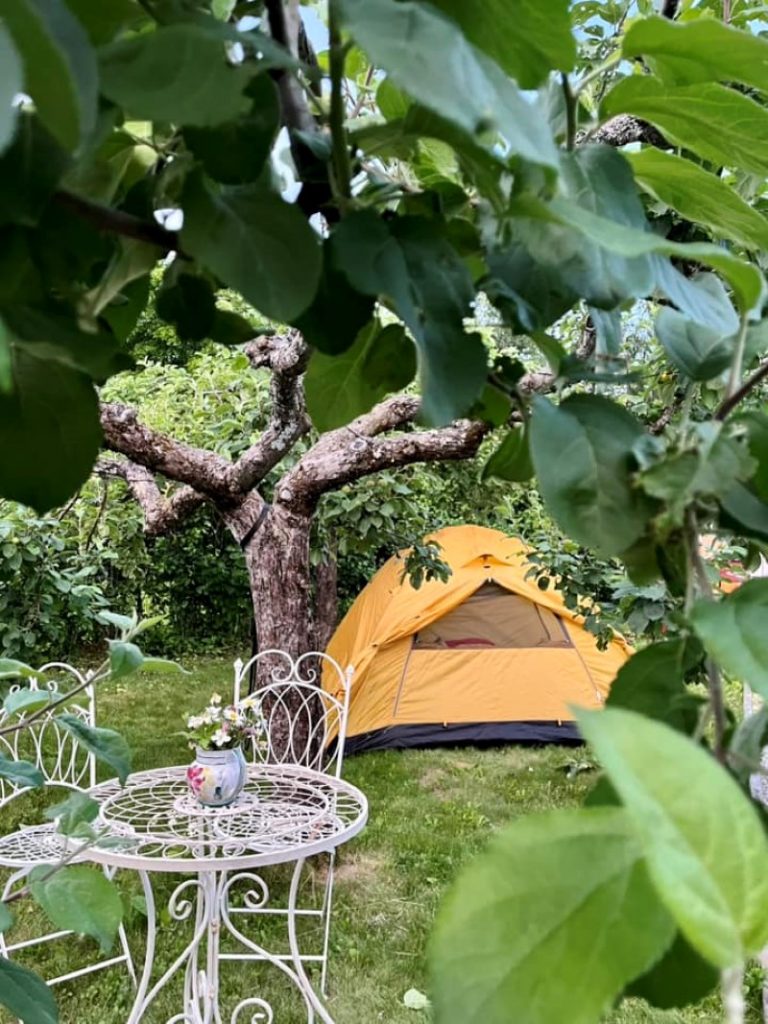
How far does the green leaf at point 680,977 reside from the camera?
0.57 ft

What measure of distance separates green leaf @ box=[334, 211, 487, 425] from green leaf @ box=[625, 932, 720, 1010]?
0.43 feet

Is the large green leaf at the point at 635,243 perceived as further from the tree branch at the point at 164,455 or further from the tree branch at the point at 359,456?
the tree branch at the point at 164,455

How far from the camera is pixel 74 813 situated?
0.78 m

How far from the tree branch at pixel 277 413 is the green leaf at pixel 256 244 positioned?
7.12ft

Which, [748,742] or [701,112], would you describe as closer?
[748,742]

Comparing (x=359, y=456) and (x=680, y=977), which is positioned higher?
(x=680, y=977)

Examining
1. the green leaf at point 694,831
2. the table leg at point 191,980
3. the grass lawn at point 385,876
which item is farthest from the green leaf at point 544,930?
the table leg at point 191,980

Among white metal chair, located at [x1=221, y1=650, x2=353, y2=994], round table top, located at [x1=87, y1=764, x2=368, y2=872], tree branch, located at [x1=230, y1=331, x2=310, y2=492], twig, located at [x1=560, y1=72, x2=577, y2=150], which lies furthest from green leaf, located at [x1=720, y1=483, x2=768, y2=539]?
white metal chair, located at [x1=221, y1=650, x2=353, y2=994]

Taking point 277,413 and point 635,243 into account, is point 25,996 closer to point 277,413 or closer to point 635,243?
point 635,243

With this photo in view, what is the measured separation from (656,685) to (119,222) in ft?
0.59

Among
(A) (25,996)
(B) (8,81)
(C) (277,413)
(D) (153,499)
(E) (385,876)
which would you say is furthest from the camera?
(D) (153,499)

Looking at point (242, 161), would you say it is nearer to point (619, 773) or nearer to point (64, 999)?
point (619, 773)

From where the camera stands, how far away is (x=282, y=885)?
108 inches

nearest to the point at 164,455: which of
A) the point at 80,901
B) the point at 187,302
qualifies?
the point at 80,901
